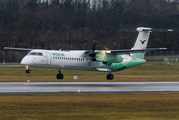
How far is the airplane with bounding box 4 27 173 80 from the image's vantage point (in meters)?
31.5

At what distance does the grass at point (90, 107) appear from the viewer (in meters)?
15.1

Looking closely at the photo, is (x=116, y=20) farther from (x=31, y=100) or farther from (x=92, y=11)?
(x=31, y=100)

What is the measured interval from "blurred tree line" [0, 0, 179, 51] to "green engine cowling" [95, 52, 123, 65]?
40.9m

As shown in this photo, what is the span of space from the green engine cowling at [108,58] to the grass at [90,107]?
13348 millimetres

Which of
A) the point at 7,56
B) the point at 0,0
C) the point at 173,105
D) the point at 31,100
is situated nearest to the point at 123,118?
the point at 173,105

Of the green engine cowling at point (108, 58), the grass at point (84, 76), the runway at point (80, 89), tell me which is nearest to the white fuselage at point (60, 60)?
the green engine cowling at point (108, 58)

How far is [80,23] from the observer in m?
93.2

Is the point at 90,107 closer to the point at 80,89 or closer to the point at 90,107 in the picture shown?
the point at 90,107

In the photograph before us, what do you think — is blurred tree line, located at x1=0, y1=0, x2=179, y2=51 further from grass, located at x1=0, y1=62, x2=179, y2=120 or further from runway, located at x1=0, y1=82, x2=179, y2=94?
grass, located at x1=0, y1=62, x2=179, y2=120

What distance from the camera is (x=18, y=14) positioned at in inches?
3686

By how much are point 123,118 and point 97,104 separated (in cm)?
422

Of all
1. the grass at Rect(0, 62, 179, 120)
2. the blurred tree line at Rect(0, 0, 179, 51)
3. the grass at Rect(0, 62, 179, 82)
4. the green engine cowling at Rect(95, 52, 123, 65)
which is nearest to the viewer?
the grass at Rect(0, 62, 179, 120)

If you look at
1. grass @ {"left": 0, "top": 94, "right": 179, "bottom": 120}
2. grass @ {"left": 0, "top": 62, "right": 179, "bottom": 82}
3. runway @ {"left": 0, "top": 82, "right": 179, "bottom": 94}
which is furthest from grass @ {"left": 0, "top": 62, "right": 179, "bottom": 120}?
grass @ {"left": 0, "top": 62, "right": 179, "bottom": 82}

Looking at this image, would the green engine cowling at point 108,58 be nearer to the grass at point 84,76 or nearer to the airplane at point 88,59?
the airplane at point 88,59
